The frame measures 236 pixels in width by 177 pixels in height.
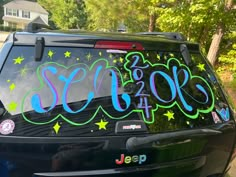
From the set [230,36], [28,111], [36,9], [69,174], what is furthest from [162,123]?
[36,9]

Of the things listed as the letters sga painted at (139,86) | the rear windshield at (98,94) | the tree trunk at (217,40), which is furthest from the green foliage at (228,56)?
the rear windshield at (98,94)

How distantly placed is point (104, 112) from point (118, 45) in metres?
0.48

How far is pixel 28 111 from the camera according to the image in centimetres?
180

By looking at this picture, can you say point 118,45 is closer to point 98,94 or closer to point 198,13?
point 98,94

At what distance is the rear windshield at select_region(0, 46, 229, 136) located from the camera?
181 centimetres

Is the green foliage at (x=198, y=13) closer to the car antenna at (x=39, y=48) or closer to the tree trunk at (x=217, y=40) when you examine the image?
the tree trunk at (x=217, y=40)

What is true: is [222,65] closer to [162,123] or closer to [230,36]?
[230,36]

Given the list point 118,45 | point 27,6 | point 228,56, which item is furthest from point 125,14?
point 27,6

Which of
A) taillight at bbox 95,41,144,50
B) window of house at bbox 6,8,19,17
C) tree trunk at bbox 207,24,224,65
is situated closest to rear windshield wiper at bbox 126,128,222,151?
taillight at bbox 95,41,144,50

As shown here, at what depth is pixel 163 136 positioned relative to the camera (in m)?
1.93

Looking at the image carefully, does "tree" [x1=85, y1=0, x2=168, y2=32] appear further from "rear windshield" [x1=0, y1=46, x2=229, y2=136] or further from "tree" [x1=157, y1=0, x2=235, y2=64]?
"rear windshield" [x1=0, y1=46, x2=229, y2=136]

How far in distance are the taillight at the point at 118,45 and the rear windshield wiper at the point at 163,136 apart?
0.61m

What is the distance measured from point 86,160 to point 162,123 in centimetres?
54

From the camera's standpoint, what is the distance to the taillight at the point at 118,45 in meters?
2.07
